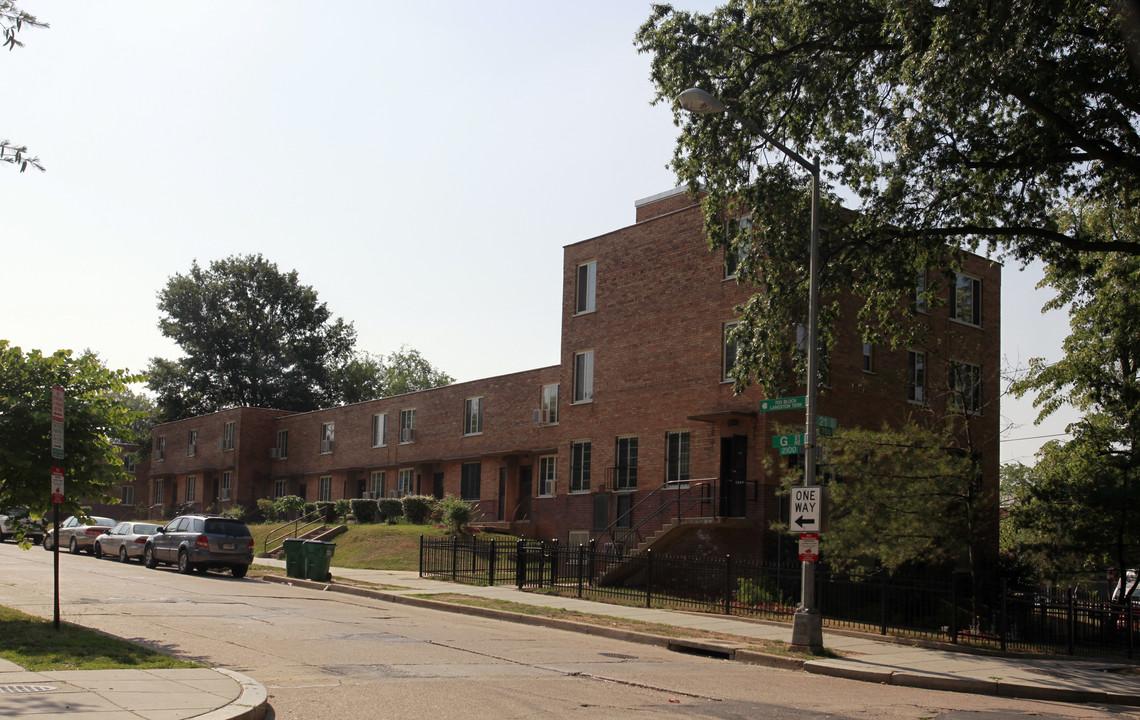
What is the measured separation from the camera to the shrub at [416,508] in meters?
39.7

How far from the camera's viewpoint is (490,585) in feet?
84.8

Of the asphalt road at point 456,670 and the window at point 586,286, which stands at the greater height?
the window at point 586,286

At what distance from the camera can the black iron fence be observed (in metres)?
18.0

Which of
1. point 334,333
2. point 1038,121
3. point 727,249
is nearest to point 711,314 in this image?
point 727,249

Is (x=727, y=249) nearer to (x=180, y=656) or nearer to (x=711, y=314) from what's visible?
(x=711, y=314)

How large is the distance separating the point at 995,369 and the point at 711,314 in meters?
8.96

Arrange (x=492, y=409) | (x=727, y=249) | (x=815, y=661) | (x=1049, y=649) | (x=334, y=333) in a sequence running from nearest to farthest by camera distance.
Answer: (x=815, y=661) < (x=1049, y=649) < (x=727, y=249) < (x=492, y=409) < (x=334, y=333)

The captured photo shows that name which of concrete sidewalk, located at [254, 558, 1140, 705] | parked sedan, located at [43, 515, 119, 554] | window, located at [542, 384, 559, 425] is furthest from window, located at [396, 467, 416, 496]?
concrete sidewalk, located at [254, 558, 1140, 705]

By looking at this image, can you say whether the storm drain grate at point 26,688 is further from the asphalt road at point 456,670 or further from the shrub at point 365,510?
the shrub at point 365,510

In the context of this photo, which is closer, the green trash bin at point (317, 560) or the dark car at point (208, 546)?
the green trash bin at point (317, 560)

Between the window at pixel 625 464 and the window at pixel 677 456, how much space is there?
1.43 m

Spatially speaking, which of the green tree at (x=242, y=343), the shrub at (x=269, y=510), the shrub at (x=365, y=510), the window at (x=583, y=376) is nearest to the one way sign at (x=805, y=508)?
the window at (x=583, y=376)

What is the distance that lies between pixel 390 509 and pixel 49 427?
26.8 m

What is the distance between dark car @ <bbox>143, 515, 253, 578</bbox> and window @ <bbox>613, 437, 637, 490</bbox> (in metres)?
10.5
